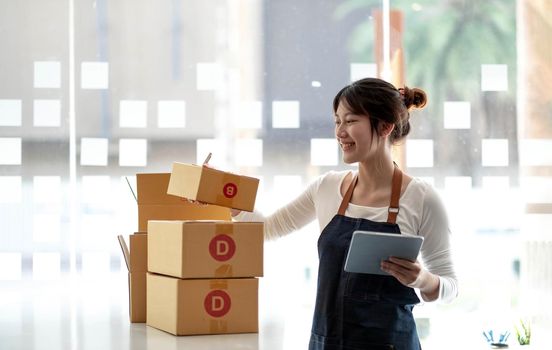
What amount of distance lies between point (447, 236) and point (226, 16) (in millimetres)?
2213

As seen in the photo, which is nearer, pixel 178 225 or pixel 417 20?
pixel 178 225

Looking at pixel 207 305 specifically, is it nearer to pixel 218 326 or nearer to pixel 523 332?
pixel 218 326

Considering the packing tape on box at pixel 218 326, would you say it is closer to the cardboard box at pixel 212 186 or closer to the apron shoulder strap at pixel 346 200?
the cardboard box at pixel 212 186

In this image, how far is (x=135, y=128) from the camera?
4.02m

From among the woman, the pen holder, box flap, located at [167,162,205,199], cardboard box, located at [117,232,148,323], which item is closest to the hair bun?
the woman

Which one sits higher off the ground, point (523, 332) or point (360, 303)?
point (360, 303)

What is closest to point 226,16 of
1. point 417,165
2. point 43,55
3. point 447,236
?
point 43,55

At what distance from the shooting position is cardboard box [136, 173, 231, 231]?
251cm

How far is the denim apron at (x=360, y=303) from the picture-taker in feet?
7.02

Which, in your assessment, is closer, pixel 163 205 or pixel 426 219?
pixel 426 219

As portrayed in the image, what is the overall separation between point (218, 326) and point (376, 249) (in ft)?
1.72

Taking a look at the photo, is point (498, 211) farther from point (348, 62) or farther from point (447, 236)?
point (447, 236)

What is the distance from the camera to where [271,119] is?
161 inches

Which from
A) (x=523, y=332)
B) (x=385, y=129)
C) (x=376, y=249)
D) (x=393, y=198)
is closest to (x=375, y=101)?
(x=385, y=129)
